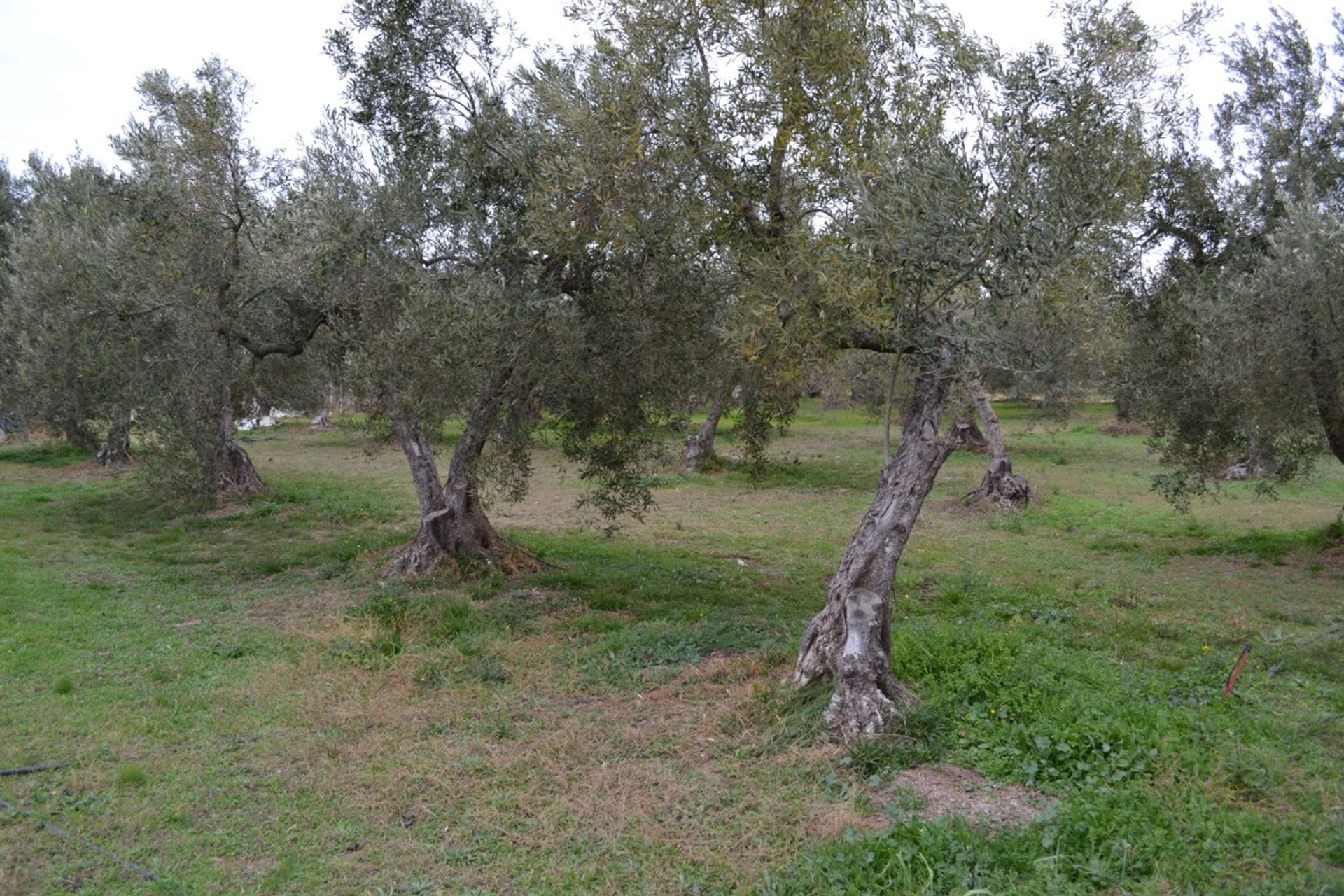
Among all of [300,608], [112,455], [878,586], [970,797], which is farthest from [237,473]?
[970,797]

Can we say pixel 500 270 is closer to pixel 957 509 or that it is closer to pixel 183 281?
pixel 183 281

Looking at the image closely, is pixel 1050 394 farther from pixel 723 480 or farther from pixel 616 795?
pixel 616 795

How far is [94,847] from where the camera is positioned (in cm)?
583

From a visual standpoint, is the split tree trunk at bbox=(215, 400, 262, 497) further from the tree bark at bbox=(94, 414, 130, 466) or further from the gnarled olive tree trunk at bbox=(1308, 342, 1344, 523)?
the gnarled olive tree trunk at bbox=(1308, 342, 1344, 523)

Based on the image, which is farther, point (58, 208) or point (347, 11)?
→ point (58, 208)

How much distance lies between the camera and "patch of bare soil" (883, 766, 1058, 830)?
19.1 ft

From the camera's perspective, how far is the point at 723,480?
86.5 ft

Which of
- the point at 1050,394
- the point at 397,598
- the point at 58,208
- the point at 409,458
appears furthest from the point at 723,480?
the point at 58,208

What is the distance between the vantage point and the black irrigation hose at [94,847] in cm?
550

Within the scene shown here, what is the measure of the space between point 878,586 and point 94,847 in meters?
5.73

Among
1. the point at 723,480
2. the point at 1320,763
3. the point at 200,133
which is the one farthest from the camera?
the point at 723,480

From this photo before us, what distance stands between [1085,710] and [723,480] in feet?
64.4

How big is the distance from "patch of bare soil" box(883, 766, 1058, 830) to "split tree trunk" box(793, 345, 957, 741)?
0.68m

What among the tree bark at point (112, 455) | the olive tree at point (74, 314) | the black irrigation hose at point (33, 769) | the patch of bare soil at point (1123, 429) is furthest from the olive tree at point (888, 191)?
the patch of bare soil at point (1123, 429)
